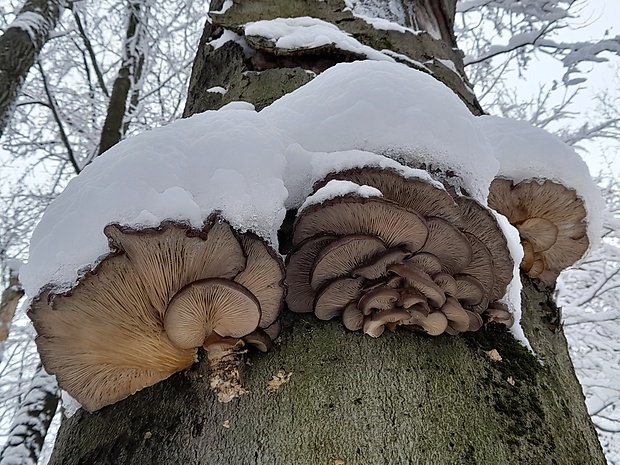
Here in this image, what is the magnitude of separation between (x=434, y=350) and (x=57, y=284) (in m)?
0.81

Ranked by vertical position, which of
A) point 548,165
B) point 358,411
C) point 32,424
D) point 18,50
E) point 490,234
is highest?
point 18,50

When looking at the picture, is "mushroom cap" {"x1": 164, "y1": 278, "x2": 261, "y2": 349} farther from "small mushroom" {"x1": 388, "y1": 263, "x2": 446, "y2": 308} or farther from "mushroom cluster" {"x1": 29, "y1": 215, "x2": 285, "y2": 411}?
"small mushroom" {"x1": 388, "y1": 263, "x2": 446, "y2": 308}

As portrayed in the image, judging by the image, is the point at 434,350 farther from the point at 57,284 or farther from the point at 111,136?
the point at 111,136

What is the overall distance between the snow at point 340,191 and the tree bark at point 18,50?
10.9 ft

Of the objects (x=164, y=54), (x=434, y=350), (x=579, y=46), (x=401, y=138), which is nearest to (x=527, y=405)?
(x=434, y=350)

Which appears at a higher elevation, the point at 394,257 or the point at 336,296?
the point at 394,257

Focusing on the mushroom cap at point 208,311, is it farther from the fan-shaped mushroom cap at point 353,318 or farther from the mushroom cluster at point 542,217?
the mushroom cluster at point 542,217

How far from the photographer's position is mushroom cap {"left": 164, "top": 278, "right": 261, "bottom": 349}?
108cm

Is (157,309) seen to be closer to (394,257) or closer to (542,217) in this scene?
(394,257)

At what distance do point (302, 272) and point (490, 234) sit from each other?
0.45 m

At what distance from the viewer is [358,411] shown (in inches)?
40.1

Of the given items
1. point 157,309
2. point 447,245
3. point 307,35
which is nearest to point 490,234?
point 447,245

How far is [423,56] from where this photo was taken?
2.05 meters

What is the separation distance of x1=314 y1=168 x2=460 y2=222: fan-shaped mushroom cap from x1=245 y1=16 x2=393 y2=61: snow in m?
0.84
